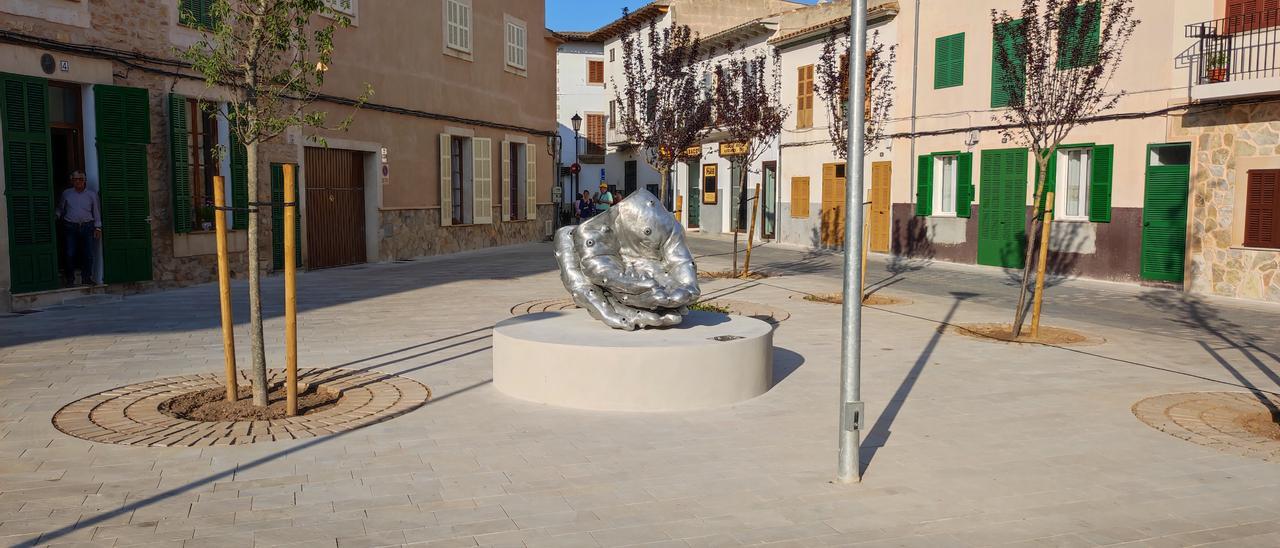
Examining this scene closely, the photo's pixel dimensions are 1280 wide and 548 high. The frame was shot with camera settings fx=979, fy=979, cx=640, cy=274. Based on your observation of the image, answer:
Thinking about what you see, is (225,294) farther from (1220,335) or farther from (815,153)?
(815,153)

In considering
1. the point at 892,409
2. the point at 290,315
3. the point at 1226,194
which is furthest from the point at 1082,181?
the point at 290,315

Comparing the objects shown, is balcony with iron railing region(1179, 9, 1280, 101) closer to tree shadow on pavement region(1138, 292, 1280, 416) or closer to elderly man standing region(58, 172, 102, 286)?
tree shadow on pavement region(1138, 292, 1280, 416)

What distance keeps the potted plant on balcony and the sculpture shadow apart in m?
9.69

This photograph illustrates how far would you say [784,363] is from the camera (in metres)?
8.61

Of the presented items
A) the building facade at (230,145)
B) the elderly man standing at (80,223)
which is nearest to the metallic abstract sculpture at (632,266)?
the building facade at (230,145)

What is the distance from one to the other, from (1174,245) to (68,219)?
15995mm

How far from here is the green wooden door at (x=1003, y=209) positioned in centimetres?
1881

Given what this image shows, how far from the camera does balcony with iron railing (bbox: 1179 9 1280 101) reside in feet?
45.4

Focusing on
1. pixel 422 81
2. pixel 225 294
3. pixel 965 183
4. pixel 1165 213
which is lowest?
pixel 225 294

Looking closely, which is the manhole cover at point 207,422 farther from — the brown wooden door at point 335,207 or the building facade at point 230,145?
the brown wooden door at point 335,207

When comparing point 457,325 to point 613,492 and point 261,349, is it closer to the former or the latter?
point 261,349

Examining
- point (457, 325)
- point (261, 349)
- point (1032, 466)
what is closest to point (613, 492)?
point (1032, 466)

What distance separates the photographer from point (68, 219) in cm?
1202

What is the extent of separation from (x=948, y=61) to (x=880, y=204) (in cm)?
389
